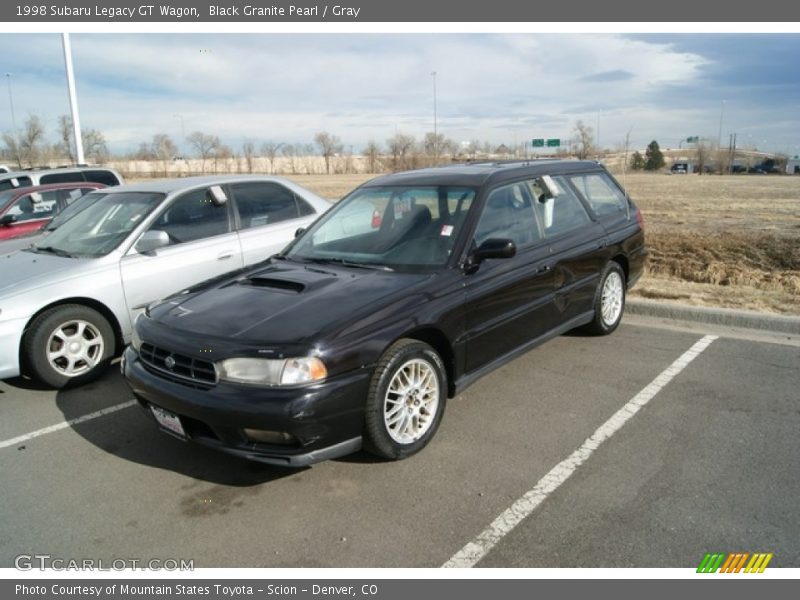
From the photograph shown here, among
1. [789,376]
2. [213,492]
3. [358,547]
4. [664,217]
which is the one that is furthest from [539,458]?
[664,217]

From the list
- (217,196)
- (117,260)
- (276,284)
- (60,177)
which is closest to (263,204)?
(217,196)

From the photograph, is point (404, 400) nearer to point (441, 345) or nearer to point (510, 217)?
point (441, 345)

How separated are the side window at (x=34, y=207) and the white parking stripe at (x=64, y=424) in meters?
5.85

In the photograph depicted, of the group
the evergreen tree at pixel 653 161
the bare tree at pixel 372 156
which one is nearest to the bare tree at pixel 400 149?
the bare tree at pixel 372 156

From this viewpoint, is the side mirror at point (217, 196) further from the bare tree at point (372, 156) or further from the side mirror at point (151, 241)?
the bare tree at point (372, 156)

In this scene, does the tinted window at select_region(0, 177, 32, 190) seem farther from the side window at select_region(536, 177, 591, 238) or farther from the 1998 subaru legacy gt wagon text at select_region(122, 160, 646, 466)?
the side window at select_region(536, 177, 591, 238)

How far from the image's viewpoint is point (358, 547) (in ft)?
9.41

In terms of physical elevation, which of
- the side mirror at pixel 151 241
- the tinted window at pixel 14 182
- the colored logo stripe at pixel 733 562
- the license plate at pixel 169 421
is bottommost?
the colored logo stripe at pixel 733 562

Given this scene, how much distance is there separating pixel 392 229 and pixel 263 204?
2682 mm

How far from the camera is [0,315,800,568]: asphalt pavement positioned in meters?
2.85

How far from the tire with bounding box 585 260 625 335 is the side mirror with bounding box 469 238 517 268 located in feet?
A: 6.28

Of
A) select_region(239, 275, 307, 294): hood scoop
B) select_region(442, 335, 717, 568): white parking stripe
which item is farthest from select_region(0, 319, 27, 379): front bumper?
select_region(442, 335, 717, 568): white parking stripe

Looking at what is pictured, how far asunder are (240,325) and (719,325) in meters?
5.03

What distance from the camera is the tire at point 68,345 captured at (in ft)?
16.0
